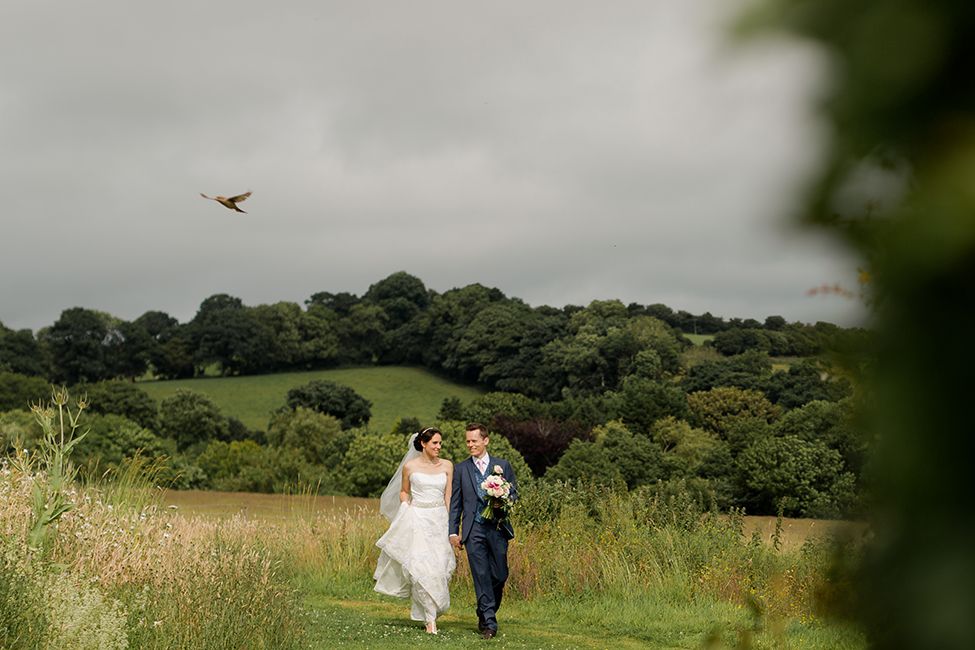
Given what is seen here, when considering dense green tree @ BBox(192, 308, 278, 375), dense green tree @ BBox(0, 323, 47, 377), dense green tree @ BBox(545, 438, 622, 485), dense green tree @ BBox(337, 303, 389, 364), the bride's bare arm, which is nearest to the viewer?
the bride's bare arm

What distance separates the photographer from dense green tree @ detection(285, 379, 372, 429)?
184 feet

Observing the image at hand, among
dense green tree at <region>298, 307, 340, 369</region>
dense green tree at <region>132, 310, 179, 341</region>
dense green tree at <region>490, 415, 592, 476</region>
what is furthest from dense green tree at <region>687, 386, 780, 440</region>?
dense green tree at <region>132, 310, 179, 341</region>

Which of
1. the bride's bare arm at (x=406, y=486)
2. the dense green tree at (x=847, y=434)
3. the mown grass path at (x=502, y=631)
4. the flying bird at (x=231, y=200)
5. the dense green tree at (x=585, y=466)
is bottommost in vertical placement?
the mown grass path at (x=502, y=631)

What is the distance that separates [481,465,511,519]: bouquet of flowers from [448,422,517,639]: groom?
71mm

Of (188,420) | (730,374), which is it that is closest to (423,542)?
(730,374)

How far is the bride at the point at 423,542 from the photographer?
28.1 feet

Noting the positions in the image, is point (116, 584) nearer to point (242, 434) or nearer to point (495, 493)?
point (495, 493)

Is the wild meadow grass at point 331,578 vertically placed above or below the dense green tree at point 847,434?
below

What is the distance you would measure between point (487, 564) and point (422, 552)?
2.43ft

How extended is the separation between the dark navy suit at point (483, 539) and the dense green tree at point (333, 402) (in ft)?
156

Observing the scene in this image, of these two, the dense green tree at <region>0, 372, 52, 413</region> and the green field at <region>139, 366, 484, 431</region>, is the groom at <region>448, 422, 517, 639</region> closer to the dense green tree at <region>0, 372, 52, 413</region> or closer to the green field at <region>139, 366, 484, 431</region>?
the green field at <region>139, 366, 484, 431</region>

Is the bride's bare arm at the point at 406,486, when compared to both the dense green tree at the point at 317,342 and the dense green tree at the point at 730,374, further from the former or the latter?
the dense green tree at the point at 317,342

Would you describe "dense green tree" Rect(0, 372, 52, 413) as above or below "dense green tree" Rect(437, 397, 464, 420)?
below

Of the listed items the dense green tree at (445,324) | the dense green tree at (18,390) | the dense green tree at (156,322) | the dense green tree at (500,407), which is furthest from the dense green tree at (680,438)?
the dense green tree at (156,322)
